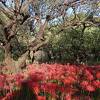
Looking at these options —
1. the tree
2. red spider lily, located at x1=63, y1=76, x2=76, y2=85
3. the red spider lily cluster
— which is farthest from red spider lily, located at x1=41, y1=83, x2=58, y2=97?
the tree

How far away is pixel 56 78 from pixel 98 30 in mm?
18110

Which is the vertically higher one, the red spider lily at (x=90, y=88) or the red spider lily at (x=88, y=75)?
the red spider lily at (x=88, y=75)

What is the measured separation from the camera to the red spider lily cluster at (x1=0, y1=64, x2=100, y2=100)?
19.2ft

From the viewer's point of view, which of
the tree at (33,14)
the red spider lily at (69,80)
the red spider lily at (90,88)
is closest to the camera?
the red spider lily at (90,88)

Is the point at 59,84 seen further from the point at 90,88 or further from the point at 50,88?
the point at 50,88

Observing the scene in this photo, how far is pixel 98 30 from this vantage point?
25141mm

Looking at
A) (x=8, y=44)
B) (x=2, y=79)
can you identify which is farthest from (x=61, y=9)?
(x=2, y=79)

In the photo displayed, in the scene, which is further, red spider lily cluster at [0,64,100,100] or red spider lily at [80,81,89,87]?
red spider lily at [80,81,89,87]

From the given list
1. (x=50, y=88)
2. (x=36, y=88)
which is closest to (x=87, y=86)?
(x=50, y=88)

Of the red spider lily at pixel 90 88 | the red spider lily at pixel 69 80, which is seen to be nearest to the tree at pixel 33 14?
the red spider lily at pixel 69 80

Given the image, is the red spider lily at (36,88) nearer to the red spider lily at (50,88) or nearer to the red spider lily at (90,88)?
the red spider lily at (50,88)

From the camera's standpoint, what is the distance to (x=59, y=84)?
6980mm

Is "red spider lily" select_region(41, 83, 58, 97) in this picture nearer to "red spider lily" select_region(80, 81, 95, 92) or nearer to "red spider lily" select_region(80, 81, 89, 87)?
"red spider lily" select_region(80, 81, 95, 92)

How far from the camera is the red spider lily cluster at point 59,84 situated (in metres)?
5.85
